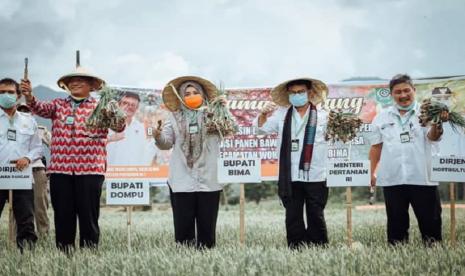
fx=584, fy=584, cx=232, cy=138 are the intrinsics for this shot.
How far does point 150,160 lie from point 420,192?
14.0ft

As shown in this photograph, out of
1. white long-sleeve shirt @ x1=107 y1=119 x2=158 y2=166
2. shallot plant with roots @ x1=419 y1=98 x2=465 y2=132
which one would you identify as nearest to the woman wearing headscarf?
shallot plant with roots @ x1=419 y1=98 x2=465 y2=132

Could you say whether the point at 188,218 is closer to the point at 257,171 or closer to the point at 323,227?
the point at 257,171

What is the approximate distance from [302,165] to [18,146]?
126 inches

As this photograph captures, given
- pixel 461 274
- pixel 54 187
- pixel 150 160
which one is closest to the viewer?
pixel 461 274

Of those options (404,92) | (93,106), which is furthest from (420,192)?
(93,106)

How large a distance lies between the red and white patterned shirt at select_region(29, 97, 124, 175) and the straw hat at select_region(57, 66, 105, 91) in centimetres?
25

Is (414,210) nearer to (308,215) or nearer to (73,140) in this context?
(308,215)

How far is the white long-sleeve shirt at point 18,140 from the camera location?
6.57m

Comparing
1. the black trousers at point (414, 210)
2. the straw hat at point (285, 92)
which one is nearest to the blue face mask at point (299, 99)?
the straw hat at point (285, 92)

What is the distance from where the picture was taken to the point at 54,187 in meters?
5.73

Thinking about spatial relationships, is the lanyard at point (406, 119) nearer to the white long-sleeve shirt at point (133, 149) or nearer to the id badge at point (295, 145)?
the id badge at point (295, 145)

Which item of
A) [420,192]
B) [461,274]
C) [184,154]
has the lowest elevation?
[461,274]

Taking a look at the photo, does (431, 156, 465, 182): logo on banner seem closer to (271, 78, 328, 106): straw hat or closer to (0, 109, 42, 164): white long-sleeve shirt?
(271, 78, 328, 106): straw hat

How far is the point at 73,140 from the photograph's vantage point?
5758mm
